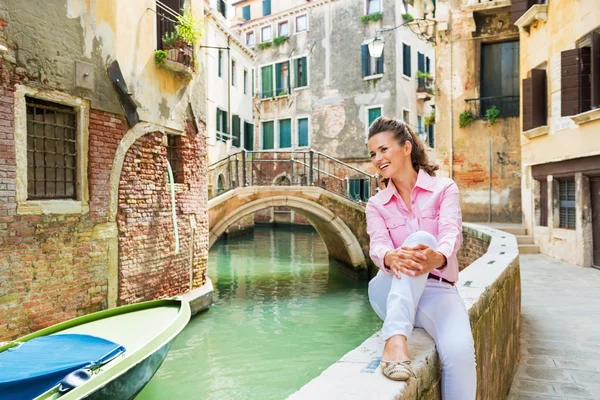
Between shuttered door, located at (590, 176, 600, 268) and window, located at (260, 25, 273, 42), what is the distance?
62.6ft

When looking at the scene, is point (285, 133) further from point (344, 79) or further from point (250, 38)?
point (250, 38)

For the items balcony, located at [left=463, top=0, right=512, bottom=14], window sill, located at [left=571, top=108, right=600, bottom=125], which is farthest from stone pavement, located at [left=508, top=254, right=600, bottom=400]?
balcony, located at [left=463, top=0, right=512, bottom=14]

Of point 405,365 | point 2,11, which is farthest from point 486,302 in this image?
point 2,11

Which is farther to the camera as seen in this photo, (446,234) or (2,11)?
(2,11)

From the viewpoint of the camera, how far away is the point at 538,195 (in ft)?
32.0

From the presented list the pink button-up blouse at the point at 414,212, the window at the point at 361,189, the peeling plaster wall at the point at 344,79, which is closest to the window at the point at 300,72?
the peeling plaster wall at the point at 344,79

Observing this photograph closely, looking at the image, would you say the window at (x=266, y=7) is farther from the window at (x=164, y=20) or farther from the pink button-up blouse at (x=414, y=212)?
the pink button-up blouse at (x=414, y=212)

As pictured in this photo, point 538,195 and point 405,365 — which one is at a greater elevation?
point 538,195

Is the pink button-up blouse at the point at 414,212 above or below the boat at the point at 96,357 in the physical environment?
above

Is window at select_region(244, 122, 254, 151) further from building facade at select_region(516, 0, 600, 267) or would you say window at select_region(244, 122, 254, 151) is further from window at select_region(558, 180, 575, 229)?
window at select_region(558, 180, 575, 229)

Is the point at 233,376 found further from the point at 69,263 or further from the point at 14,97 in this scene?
the point at 14,97

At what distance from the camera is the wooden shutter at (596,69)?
741 centimetres

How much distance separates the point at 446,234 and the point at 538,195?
864 cm

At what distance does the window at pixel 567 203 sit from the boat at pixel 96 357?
6645 millimetres
